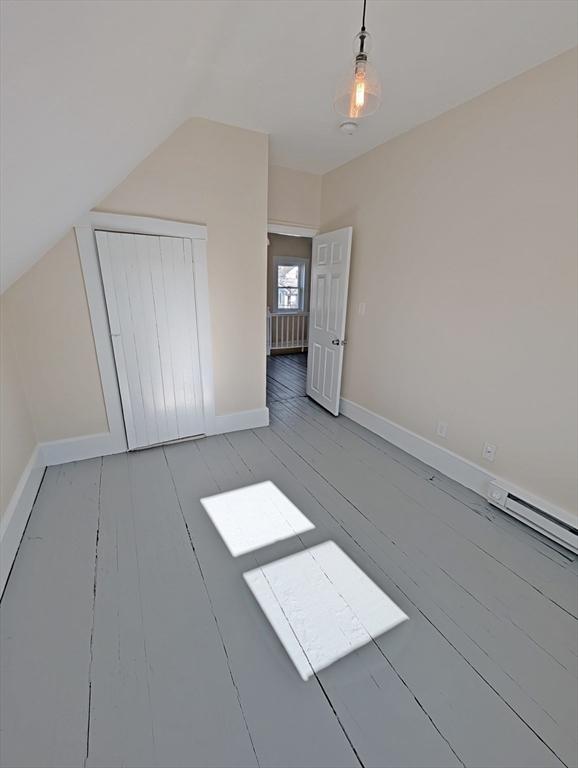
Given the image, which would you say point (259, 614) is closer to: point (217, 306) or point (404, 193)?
point (217, 306)

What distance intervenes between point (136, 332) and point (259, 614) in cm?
214

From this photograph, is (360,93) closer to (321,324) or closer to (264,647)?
(264,647)

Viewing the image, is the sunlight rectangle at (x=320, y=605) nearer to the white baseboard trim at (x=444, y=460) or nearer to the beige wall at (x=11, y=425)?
the white baseboard trim at (x=444, y=460)

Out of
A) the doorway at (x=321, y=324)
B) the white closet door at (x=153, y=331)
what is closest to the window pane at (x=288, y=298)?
the doorway at (x=321, y=324)

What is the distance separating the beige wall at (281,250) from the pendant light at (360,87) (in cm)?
536

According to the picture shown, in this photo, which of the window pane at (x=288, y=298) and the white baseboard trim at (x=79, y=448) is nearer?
the white baseboard trim at (x=79, y=448)

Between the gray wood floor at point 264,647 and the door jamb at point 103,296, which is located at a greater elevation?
the door jamb at point 103,296

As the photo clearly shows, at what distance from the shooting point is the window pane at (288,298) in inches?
273

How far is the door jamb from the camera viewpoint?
2311 millimetres

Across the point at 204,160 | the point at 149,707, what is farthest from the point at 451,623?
the point at 204,160

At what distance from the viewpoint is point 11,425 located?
6.62 ft

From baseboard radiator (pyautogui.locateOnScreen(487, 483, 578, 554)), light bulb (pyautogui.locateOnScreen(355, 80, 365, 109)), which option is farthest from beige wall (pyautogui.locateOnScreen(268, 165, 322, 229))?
baseboard radiator (pyautogui.locateOnScreen(487, 483, 578, 554))

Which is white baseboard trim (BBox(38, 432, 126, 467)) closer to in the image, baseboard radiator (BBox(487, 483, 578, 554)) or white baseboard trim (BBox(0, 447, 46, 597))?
white baseboard trim (BBox(0, 447, 46, 597))

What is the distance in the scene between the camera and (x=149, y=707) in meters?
1.12
